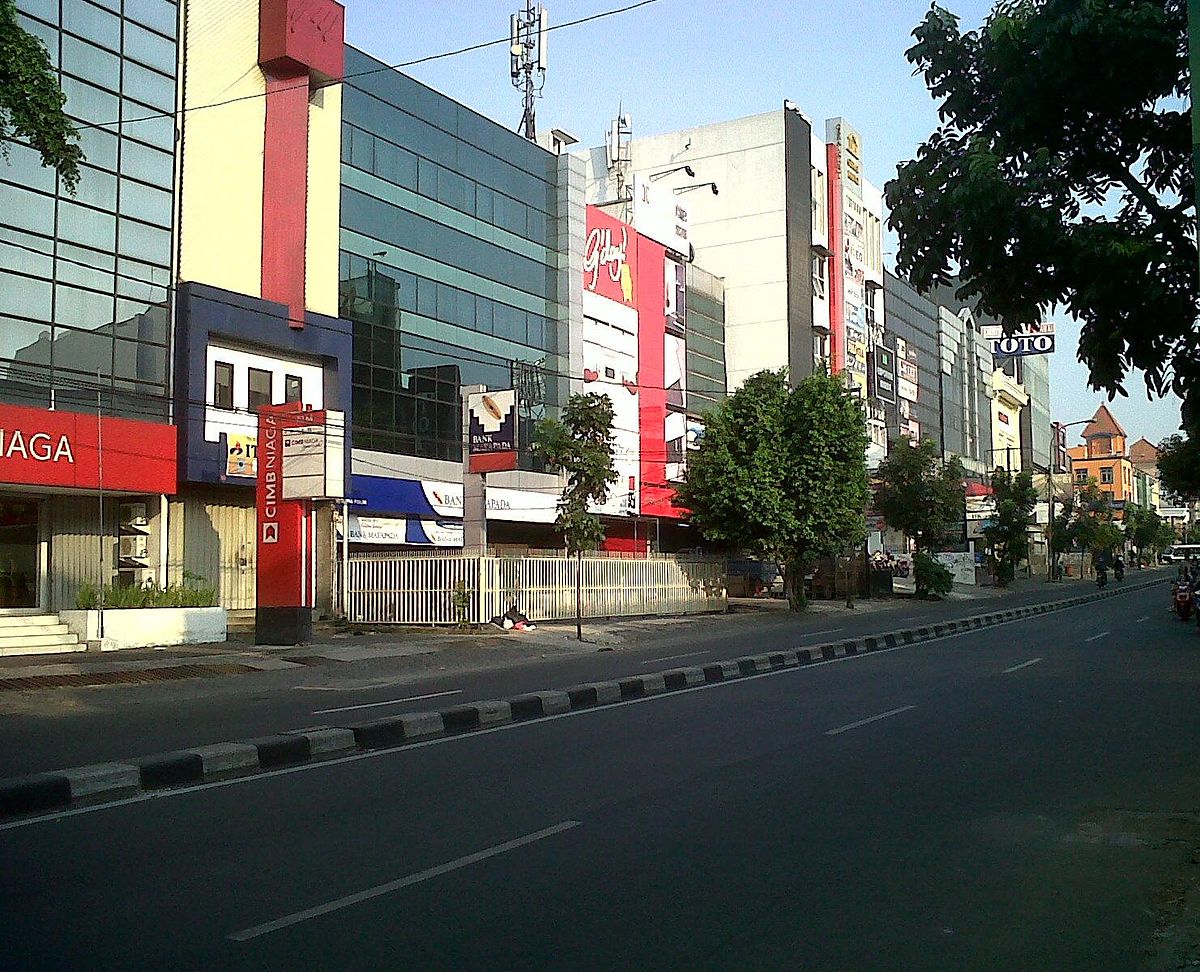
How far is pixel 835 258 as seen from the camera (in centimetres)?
6869

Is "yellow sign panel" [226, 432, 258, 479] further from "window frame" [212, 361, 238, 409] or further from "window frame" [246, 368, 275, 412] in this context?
"window frame" [246, 368, 275, 412]

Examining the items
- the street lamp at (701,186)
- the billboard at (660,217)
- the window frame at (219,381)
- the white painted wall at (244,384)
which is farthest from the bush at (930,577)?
the window frame at (219,381)

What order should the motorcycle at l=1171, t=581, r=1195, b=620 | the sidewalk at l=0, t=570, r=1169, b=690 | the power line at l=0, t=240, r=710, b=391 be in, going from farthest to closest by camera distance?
1. the motorcycle at l=1171, t=581, r=1195, b=620
2. the power line at l=0, t=240, r=710, b=391
3. the sidewalk at l=0, t=570, r=1169, b=690

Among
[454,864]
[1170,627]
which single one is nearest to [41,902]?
[454,864]

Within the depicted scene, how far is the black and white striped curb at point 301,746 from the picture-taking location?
27.1 ft

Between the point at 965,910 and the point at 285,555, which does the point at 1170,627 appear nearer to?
the point at 285,555

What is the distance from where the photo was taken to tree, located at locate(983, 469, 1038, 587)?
6091 cm

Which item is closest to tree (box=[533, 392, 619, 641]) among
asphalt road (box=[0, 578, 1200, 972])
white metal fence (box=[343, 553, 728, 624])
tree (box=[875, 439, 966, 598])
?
white metal fence (box=[343, 553, 728, 624])

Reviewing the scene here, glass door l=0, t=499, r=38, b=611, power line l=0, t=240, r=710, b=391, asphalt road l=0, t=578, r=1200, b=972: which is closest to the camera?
asphalt road l=0, t=578, r=1200, b=972

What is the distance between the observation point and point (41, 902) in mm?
5562

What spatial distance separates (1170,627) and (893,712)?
60.1 ft

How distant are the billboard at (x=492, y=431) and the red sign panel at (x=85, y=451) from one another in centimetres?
680

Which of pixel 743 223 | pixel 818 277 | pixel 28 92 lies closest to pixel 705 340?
pixel 743 223

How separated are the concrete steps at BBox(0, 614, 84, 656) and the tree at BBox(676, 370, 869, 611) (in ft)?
61.3
